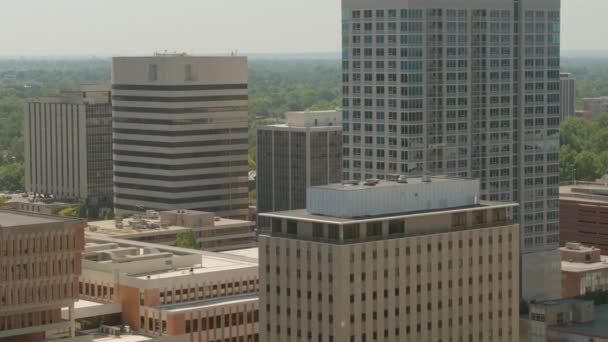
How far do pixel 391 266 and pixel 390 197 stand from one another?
6.83 metres

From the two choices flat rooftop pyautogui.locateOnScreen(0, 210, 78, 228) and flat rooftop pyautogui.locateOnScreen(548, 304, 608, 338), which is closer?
flat rooftop pyautogui.locateOnScreen(0, 210, 78, 228)

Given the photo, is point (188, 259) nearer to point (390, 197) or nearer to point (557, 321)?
point (557, 321)

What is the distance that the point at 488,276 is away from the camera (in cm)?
14612

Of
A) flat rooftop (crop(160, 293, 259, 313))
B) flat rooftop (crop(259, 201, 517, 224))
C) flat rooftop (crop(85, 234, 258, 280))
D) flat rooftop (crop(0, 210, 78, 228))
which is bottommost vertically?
flat rooftop (crop(160, 293, 259, 313))

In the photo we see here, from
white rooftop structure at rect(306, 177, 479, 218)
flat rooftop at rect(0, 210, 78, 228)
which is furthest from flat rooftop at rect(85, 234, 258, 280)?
white rooftop structure at rect(306, 177, 479, 218)

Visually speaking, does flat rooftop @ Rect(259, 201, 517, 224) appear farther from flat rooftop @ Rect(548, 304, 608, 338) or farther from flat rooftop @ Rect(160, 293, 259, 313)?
flat rooftop @ Rect(548, 304, 608, 338)

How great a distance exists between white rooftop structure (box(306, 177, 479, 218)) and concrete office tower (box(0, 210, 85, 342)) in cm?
2514

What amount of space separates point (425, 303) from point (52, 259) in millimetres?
36180

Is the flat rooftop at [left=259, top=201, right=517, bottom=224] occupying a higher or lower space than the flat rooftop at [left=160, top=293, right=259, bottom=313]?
higher

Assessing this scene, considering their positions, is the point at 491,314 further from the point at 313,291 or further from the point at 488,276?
the point at 313,291

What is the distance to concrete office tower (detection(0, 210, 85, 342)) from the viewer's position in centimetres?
14938

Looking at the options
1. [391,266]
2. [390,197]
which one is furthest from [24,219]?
[391,266]

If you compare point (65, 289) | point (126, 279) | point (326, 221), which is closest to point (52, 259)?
point (65, 289)

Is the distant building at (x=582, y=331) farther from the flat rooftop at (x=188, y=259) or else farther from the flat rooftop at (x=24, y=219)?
the flat rooftop at (x=24, y=219)
